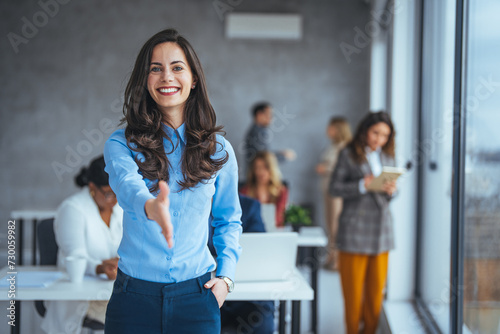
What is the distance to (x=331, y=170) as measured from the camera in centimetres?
585

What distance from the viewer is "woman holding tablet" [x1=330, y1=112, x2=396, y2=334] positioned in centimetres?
317

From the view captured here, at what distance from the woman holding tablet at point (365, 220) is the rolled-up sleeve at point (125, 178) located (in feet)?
6.84

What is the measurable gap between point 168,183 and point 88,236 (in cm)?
130


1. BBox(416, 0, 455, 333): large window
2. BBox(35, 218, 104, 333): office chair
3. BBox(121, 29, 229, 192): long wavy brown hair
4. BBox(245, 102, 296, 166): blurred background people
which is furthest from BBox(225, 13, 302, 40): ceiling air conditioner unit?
BBox(121, 29, 229, 192): long wavy brown hair

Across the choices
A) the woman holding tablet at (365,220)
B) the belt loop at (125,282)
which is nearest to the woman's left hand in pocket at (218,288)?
the belt loop at (125,282)

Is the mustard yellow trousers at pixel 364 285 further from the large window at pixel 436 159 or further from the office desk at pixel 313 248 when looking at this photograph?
the large window at pixel 436 159

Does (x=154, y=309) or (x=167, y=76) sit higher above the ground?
(x=167, y=76)

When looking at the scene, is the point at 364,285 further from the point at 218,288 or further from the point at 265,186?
the point at 218,288

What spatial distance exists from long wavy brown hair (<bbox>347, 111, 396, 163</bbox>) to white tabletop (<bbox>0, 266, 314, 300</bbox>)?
1.32 m

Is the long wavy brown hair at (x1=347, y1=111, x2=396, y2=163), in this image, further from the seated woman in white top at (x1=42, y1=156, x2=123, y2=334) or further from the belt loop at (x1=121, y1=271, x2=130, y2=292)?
the belt loop at (x1=121, y1=271, x2=130, y2=292)

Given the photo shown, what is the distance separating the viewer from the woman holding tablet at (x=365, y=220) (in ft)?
10.4

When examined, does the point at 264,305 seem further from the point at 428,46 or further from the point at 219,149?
the point at 428,46

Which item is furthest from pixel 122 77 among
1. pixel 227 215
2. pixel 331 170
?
pixel 227 215

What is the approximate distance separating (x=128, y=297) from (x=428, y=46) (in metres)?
2.90
